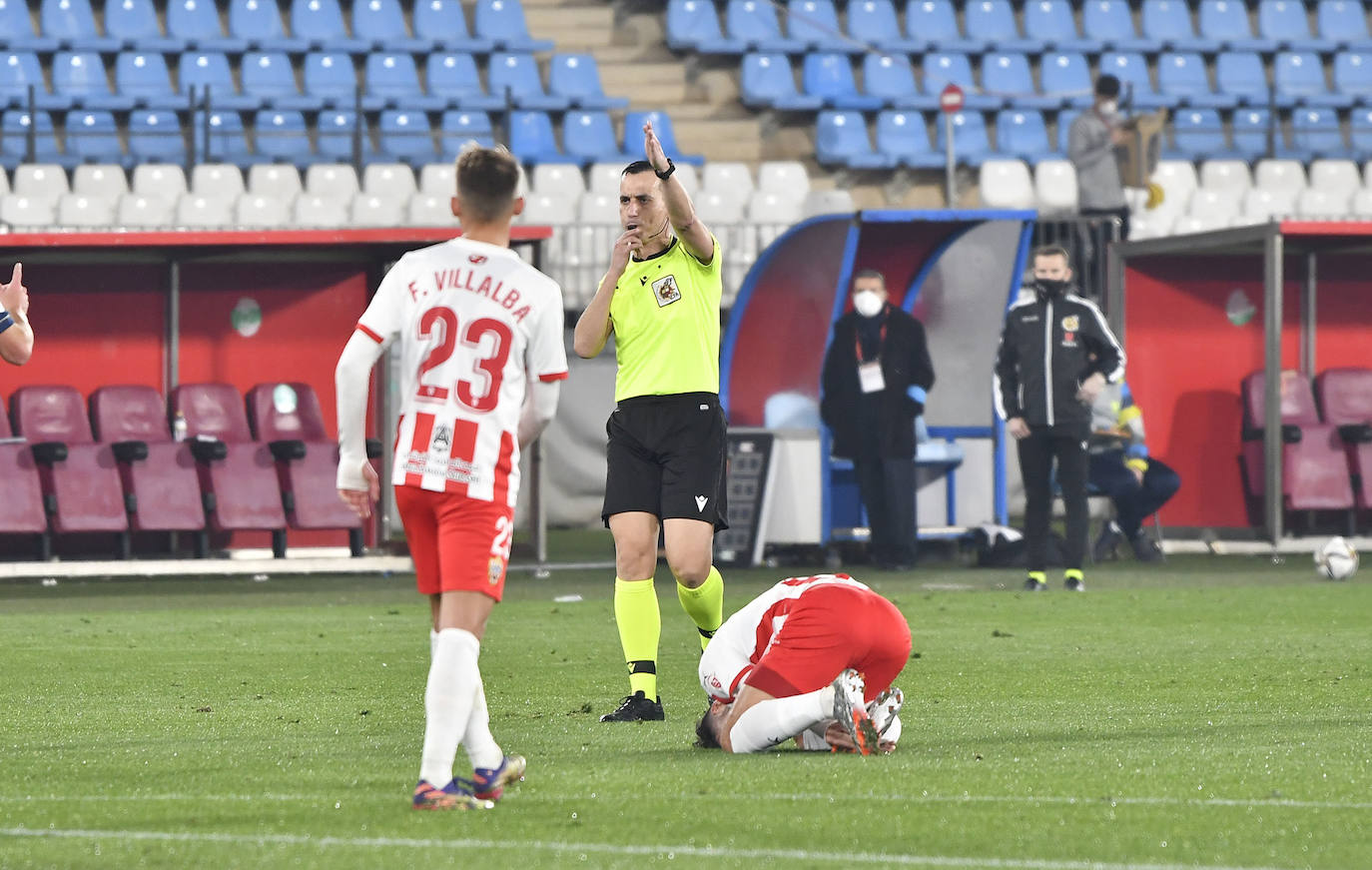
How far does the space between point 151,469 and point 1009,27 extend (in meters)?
14.9

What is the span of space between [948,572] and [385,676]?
7136 millimetres

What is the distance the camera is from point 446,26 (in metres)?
24.5

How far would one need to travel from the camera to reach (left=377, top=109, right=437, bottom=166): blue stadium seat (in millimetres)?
21773

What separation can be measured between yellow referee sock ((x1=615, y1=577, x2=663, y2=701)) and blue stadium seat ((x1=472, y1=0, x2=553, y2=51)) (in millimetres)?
17865

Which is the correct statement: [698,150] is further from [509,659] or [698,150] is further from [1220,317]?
[509,659]

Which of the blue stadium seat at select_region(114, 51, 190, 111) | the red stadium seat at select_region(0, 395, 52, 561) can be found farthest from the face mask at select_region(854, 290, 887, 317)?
the blue stadium seat at select_region(114, 51, 190, 111)

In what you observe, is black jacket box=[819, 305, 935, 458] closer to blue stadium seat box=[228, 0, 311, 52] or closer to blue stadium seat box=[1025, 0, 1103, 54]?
blue stadium seat box=[228, 0, 311, 52]

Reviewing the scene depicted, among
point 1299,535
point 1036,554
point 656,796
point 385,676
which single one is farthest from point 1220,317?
point 656,796

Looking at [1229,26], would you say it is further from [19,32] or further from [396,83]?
[19,32]

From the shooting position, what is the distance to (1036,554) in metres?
13.3

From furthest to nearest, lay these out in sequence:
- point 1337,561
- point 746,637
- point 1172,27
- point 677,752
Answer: point 1172,27
point 1337,561
point 746,637
point 677,752

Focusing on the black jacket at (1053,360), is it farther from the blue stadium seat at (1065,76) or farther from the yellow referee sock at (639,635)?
the blue stadium seat at (1065,76)

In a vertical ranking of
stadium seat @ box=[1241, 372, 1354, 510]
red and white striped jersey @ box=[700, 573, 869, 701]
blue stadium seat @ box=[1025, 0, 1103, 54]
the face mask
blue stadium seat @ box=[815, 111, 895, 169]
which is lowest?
stadium seat @ box=[1241, 372, 1354, 510]

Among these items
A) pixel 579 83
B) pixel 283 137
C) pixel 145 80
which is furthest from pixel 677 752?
pixel 579 83
